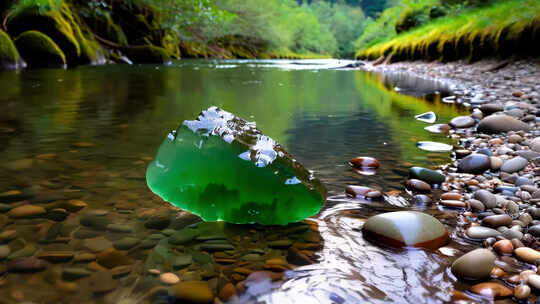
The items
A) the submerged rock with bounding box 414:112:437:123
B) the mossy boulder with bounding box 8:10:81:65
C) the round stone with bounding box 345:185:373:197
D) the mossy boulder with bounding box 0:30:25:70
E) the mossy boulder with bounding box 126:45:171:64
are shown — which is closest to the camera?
the round stone with bounding box 345:185:373:197

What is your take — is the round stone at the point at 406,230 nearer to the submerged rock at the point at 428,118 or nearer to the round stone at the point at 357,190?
the round stone at the point at 357,190

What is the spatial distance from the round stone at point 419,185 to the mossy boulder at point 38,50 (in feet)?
40.2

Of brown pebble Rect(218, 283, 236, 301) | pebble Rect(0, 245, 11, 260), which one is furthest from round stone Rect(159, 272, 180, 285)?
pebble Rect(0, 245, 11, 260)

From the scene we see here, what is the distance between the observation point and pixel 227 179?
5.17 ft

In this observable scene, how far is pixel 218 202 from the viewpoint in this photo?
158 centimetres

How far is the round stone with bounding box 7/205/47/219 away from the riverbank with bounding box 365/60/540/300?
1587mm

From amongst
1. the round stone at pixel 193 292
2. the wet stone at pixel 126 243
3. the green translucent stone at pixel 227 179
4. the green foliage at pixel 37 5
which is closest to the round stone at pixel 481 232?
the green translucent stone at pixel 227 179

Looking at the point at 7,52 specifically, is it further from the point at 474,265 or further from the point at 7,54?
the point at 474,265

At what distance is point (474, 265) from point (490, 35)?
978 centimetres

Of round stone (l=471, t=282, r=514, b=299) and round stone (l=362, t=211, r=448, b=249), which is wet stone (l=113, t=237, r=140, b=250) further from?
round stone (l=471, t=282, r=514, b=299)

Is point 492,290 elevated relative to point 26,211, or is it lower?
lower

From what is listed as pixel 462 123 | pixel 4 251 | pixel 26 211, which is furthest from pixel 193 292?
pixel 462 123

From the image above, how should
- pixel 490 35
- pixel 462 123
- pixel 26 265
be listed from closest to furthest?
pixel 26 265, pixel 462 123, pixel 490 35

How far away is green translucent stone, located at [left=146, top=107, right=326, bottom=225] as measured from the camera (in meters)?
1.58
